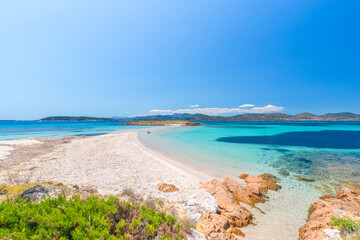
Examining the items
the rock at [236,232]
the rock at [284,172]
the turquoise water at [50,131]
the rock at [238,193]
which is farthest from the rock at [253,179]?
the turquoise water at [50,131]

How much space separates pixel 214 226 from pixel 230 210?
2.01 meters

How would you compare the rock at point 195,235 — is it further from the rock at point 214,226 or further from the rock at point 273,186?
the rock at point 273,186

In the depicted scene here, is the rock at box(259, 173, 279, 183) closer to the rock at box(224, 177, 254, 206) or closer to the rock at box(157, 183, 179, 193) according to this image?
the rock at box(224, 177, 254, 206)

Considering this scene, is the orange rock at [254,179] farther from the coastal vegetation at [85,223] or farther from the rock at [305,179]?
the coastal vegetation at [85,223]

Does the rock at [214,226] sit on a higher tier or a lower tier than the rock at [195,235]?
lower

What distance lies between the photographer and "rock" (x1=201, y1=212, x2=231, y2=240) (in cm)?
474

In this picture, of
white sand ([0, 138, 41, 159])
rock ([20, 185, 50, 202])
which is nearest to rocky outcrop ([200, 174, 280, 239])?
rock ([20, 185, 50, 202])

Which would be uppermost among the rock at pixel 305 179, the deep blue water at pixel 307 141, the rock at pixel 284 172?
the rock at pixel 305 179

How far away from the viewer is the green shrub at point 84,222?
10.5ft

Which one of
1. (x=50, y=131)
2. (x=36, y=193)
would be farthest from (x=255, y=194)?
(x=50, y=131)


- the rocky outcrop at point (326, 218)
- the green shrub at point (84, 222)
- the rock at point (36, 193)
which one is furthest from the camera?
the rock at point (36, 193)

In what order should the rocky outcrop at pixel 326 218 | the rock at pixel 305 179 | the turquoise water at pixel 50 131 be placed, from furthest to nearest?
the turquoise water at pixel 50 131 < the rock at pixel 305 179 < the rocky outcrop at pixel 326 218

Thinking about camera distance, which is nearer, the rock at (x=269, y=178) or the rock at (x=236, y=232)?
the rock at (x=236, y=232)

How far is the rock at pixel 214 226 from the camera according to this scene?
474 centimetres
